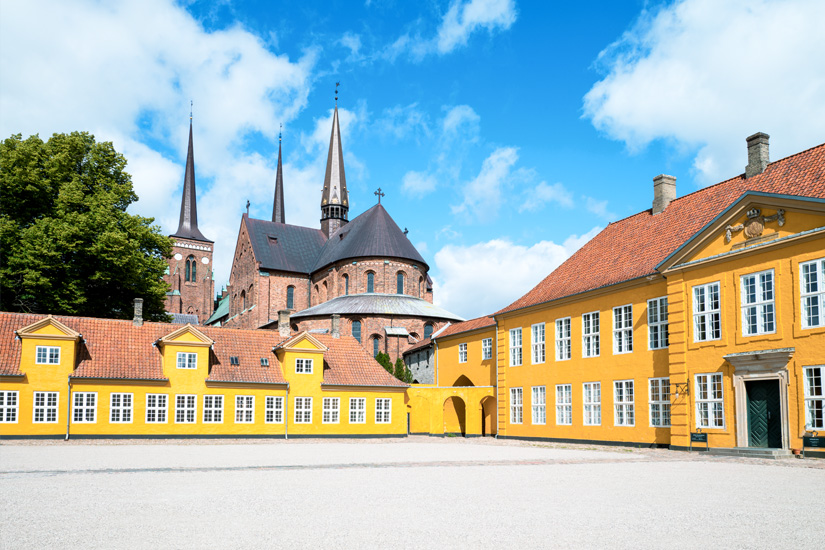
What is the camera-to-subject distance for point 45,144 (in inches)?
1571

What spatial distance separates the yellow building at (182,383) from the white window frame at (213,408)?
5 centimetres

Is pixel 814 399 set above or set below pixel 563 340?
below

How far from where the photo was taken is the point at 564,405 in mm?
32719

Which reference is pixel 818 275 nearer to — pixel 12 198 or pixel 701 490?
pixel 701 490

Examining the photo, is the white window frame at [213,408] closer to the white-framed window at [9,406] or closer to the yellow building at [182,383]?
the yellow building at [182,383]

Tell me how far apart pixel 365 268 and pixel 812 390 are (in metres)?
45.3

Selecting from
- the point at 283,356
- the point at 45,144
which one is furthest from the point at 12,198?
the point at 283,356

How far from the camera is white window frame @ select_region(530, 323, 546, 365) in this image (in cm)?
3475

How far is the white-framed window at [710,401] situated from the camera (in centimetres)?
2417

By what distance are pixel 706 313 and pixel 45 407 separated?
90.1 ft

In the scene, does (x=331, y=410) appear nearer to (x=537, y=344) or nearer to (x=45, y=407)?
(x=537, y=344)

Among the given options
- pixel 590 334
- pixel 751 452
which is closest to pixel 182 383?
pixel 590 334

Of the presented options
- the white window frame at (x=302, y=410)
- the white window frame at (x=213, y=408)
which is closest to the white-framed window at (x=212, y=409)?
the white window frame at (x=213, y=408)

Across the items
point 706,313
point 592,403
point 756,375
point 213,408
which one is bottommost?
point 213,408
